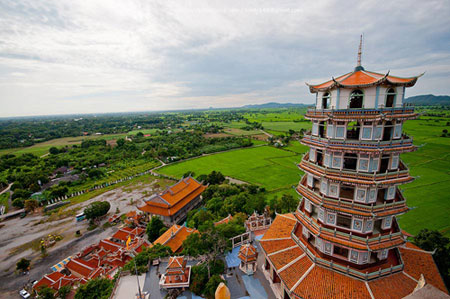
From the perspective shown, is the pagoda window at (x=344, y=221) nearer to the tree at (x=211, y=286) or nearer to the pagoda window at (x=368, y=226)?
the pagoda window at (x=368, y=226)

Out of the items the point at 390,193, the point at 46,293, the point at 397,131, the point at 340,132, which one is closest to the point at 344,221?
the point at 390,193

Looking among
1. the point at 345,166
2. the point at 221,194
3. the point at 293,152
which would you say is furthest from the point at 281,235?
the point at 293,152

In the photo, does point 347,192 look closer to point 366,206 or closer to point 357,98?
point 366,206

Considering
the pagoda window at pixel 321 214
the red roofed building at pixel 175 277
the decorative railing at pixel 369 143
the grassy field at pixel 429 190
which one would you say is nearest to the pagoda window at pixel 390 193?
the grassy field at pixel 429 190

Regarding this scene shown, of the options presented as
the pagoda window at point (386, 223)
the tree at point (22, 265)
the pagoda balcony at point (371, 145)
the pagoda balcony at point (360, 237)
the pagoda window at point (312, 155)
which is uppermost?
the pagoda balcony at point (371, 145)

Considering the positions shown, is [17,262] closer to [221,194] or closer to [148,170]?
[221,194]

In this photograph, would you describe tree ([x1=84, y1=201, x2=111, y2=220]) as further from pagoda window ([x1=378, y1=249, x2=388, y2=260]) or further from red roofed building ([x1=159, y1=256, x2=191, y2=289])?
pagoda window ([x1=378, y1=249, x2=388, y2=260])
